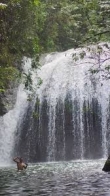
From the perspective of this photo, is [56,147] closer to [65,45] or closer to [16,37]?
[16,37]

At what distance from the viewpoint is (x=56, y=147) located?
27125mm

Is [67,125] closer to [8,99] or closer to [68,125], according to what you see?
[68,125]

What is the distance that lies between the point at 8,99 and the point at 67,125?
4.20 meters

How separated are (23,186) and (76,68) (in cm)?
1979

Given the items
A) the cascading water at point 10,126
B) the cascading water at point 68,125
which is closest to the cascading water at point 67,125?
the cascading water at point 68,125

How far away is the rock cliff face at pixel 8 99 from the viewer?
83.6 ft

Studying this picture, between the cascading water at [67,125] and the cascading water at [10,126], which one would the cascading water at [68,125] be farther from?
the cascading water at [10,126]

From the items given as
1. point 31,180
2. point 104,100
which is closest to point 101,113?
point 104,100

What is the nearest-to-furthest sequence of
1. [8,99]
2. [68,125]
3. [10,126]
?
[8,99] < [68,125] < [10,126]

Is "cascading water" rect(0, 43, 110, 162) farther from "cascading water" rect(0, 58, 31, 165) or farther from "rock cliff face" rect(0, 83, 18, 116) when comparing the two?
"rock cliff face" rect(0, 83, 18, 116)

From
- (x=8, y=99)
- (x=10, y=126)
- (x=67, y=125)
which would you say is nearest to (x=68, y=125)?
(x=67, y=125)

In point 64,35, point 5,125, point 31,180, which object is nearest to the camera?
point 31,180

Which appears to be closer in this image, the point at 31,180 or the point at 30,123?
the point at 31,180

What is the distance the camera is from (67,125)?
2752cm
